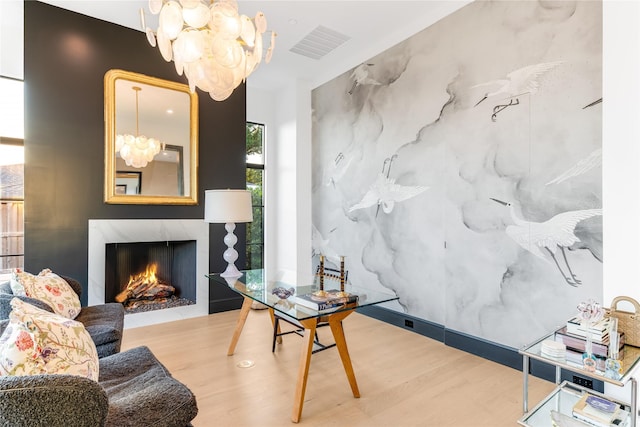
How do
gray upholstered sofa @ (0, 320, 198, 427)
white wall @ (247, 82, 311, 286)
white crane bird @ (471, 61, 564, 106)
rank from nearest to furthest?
gray upholstered sofa @ (0, 320, 198, 427)
white crane bird @ (471, 61, 564, 106)
white wall @ (247, 82, 311, 286)

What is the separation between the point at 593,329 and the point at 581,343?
9cm

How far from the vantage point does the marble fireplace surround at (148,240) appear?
11.5ft

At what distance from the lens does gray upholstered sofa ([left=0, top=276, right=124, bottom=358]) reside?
208cm

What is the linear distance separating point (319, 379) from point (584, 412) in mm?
1587

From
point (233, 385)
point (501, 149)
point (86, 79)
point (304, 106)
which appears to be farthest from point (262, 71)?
point (233, 385)

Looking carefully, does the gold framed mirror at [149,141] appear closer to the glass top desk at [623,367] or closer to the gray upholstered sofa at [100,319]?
the gray upholstered sofa at [100,319]

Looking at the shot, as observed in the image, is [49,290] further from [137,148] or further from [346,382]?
[346,382]

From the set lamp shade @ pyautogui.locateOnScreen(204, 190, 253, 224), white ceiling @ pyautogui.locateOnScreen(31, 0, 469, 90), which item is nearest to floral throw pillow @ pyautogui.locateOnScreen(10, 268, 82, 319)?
lamp shade @ pyautogui.locateOnScreen(204, 190, 253, 224)

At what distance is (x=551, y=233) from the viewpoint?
8.32 ft

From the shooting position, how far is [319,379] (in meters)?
2.53

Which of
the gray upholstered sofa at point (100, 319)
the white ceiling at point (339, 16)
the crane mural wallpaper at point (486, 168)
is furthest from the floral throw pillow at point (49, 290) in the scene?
the crane mural wallpaper at point (486, 168)

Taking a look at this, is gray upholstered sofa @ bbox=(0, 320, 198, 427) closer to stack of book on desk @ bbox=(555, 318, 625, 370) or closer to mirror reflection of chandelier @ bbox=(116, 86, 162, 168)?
stack of book on desk @ bbox=(555, 318, 625, 370)

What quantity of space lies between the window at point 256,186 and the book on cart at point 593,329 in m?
4.41

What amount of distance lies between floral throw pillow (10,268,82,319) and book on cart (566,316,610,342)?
3251 mm
